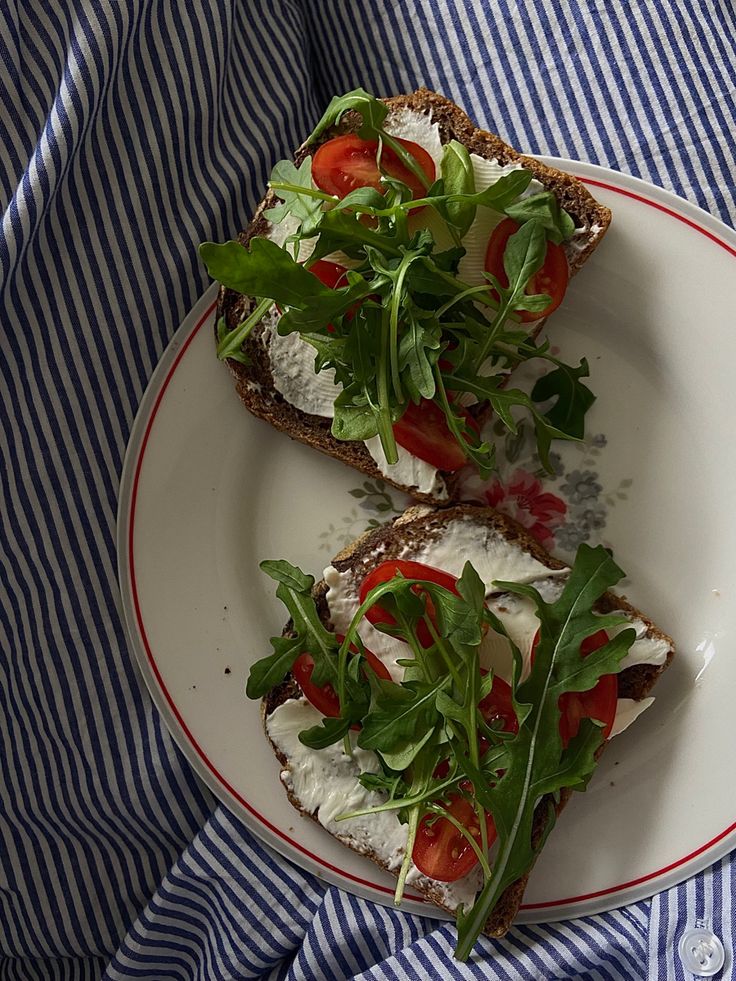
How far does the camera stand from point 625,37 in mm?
2029

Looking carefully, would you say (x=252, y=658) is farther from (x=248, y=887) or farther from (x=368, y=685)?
(x=248, y=887)

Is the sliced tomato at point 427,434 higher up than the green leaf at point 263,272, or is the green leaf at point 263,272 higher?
the green leaf at point 263,272

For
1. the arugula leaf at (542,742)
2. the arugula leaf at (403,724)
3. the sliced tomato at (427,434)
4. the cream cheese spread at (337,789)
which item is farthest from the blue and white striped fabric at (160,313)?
the sliced tomato at (427,434)

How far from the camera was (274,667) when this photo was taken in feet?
6.34

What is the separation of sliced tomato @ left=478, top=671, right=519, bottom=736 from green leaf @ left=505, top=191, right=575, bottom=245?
2.89ft

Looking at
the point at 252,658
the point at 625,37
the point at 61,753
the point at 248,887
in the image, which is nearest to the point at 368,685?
the point at 252,658

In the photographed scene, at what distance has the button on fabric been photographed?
6.14 ft

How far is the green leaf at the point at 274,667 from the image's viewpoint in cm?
193

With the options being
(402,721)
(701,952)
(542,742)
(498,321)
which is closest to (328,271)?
(498,321)

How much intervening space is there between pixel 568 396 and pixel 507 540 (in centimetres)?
33

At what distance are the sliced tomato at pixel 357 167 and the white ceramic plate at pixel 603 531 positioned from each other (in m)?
0.32

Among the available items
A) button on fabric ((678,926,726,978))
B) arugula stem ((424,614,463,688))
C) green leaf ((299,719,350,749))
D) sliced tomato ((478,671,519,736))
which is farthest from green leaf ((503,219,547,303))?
button on fabric ((678,926,726,978))

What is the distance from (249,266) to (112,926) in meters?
1.55

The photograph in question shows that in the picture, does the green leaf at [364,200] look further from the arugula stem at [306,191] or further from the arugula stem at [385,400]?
the arugula stem at [385,400]
